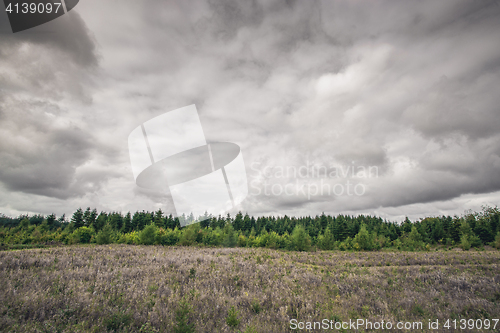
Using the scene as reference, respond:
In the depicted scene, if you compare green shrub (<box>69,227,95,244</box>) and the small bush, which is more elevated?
the small bush

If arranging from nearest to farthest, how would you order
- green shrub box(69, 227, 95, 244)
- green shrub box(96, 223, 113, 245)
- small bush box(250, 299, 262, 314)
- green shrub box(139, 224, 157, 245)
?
small bush box(250, 299, 262, 314)
green shrub box(96, 223, 113, 245)
green shrub box(139, 224, 157, 245)
green shrub box(69, 227, 95, 244)

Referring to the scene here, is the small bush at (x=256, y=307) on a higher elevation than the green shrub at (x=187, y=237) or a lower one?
higher

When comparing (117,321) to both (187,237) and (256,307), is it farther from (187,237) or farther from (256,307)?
(187,237)

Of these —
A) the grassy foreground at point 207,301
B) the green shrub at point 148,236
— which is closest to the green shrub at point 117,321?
the grassy foreground at point 207,301

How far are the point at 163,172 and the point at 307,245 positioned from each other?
123 feet

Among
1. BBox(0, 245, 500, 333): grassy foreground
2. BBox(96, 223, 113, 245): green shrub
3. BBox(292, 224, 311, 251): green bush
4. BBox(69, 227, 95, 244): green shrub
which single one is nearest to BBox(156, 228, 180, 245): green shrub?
BBox(96, 223, 113, 245): green shrub

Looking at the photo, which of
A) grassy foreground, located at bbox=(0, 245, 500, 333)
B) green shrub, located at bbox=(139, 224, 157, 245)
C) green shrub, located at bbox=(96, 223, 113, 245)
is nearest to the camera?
grassy foreground, located at bbox=(0, 245, 500, 333)

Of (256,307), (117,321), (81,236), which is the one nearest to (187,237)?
(81,236)

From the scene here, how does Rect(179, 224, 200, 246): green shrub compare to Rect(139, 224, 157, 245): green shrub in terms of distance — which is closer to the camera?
Rect(139, 224, 157, 245): green shrub

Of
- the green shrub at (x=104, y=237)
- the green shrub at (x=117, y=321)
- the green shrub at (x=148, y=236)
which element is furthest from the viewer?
the green shrub at (x=148, y=236)

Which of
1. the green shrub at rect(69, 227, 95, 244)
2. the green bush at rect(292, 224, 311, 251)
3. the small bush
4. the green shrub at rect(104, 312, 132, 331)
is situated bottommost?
the green bush at rect(292, 224, 311, 251)

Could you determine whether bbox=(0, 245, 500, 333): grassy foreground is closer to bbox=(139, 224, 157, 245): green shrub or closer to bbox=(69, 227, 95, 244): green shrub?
bbox=(139, 224, 157, 245): green shrub

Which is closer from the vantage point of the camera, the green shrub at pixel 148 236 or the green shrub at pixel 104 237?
the green shrub at pixel 104 237

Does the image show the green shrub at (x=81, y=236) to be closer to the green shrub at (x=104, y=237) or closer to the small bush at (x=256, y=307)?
the green shrub at (x=104, y=237)
